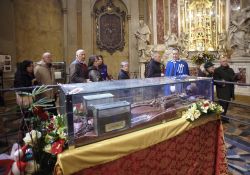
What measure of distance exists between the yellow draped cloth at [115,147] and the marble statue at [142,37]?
37.4 ft

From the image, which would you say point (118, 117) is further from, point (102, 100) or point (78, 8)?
point (78, 8)

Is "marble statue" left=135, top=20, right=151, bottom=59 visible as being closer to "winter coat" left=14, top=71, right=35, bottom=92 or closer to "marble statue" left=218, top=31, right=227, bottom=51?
"marble statue" left=218, top=31, right=227, bottom=51

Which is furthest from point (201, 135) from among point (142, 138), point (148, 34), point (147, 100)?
point (148, 34)

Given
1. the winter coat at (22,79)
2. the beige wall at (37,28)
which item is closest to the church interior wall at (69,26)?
the beige wall at (37,28)

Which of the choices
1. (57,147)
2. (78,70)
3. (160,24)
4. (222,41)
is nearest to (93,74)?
(78,70)

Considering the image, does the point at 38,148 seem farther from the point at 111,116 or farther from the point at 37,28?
the point at 37,28

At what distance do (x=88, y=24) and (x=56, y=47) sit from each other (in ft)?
6.89

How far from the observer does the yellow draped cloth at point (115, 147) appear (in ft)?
6.64

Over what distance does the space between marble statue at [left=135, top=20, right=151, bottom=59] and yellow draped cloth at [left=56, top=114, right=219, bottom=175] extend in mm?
11413

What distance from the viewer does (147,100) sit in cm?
288

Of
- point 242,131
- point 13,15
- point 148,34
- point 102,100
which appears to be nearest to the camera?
point 102,100

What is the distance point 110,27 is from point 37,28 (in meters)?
4.01

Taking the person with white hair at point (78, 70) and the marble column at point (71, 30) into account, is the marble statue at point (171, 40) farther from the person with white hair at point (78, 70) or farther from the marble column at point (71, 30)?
the person with white hair at point (78, 70)

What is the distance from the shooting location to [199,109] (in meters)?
3.11
